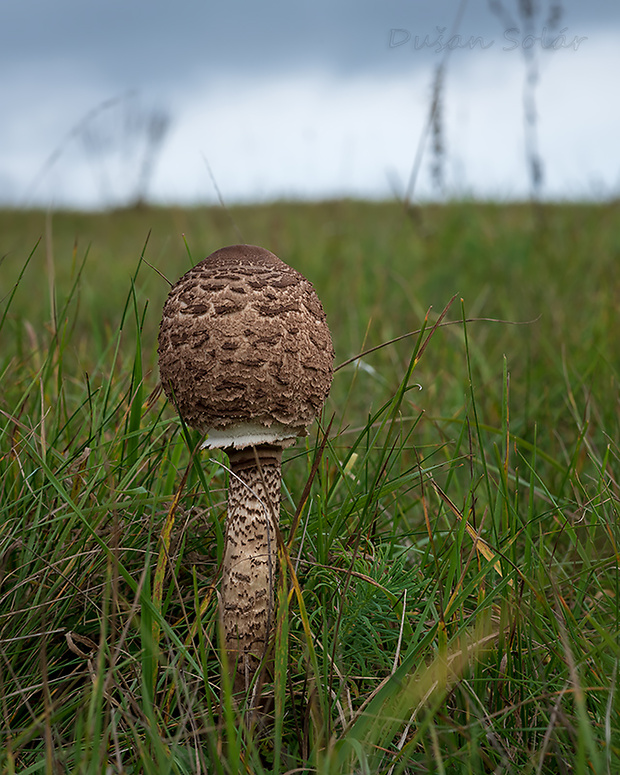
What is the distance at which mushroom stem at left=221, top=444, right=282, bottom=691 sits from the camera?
1774mm

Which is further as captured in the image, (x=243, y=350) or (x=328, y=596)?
(x=328, y=596)

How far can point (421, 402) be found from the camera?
3273mm

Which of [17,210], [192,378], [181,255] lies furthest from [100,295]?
[17,210]

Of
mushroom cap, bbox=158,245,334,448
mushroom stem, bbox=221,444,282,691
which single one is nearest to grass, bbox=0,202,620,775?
mushroom stem, bbox=221,444,282,691

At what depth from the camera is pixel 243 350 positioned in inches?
63.3

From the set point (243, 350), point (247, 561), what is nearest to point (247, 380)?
point (243, 350)

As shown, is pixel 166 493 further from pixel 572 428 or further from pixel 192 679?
pixel 572 428

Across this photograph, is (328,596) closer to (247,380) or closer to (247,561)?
(247,561)

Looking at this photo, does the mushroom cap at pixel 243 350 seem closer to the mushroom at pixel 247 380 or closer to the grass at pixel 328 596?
the mushroom at pixel 247 380

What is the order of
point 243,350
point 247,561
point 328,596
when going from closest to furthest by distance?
point 243,350, point 247,561, point 328,596

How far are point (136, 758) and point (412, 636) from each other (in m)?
0.71

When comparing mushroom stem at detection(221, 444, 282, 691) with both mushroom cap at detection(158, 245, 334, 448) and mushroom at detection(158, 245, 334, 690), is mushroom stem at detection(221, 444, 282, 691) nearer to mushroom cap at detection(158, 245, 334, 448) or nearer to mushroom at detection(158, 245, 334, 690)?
mushroom at detection(158, 245, 334, 690)

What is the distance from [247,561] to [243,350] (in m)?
0.59

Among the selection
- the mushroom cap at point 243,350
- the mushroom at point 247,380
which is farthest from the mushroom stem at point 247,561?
the mushroom cap at point 243,350
